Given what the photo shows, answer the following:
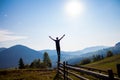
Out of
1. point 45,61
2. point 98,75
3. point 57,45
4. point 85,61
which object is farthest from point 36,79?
point 85,61

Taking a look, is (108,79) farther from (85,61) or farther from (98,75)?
(85,61)

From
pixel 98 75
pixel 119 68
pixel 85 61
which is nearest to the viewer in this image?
pixel 119 68

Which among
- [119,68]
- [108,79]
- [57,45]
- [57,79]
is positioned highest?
[57,45]

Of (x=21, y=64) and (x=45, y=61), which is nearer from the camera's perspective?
(x=21, y=64)

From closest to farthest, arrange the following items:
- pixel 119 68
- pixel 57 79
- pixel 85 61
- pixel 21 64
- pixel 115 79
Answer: pixel 115 79, pixel 119 68, pixel 57 79, pixel 21 64, pixel 85 61

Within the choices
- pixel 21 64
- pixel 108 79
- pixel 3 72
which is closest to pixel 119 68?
pixel 108 79

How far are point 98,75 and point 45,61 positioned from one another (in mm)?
85195

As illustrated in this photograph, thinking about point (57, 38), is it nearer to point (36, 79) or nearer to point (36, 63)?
point (36, 79)

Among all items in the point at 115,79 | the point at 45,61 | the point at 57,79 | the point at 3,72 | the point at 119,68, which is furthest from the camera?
the point at 45,61

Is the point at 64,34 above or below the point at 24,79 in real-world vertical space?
above

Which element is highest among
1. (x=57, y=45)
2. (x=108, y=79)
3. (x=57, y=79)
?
(x=57, y=45)

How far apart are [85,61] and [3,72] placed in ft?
323

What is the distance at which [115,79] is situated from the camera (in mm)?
4910

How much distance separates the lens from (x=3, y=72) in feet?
78.9
